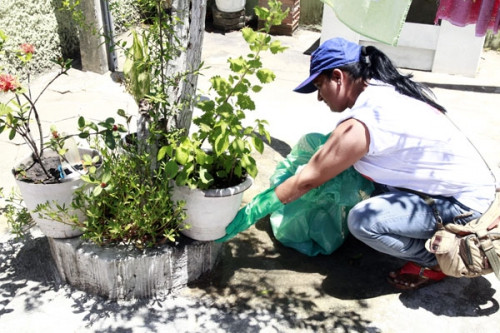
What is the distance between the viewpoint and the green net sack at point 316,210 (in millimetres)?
2748

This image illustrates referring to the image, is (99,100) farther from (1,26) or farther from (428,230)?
(428,230)

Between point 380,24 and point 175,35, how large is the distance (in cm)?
96

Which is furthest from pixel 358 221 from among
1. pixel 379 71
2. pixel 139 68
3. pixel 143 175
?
pixel 139 68

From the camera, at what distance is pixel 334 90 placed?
8.09 feet

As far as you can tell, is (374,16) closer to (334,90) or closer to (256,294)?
(334,90)

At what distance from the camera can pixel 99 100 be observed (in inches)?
186

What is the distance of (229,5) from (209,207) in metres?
5.80

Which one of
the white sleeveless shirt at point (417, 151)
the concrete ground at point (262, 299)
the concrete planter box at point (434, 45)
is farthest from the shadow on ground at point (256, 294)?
the concrete planter box at point (434, 45)

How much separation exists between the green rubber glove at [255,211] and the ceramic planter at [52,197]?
755 millimetres

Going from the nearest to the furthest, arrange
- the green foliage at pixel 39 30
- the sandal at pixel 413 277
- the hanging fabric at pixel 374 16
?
the hanging fabric at pixel 374 16, the sandal at pixel 413 277, the green foliage at pixel 39 30

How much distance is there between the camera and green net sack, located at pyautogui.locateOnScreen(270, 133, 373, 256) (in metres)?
2.75

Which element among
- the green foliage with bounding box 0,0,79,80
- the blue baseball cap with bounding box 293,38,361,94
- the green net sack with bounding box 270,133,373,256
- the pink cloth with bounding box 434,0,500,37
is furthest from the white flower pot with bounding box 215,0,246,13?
the blue baseball cap with bounding box 293,38,361,94

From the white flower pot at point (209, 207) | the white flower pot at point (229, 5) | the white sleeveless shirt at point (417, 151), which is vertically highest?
the white sleeveless shirt at point (417, 151)

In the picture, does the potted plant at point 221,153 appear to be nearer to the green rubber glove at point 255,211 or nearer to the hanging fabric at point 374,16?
the green rubber glove at point 255,211
